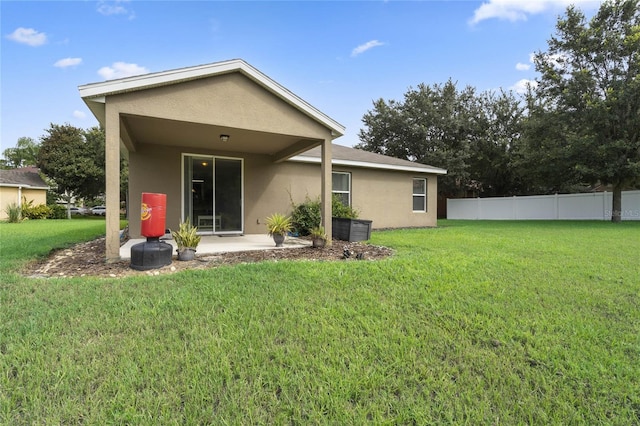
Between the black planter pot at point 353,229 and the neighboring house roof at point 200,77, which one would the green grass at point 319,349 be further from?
the black planter pot at point 353,229

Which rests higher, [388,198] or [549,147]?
[549,147]

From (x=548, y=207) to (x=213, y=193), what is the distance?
19358 millimetres

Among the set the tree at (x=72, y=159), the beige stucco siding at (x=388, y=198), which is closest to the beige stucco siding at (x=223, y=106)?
the beige stucco siding at (x=388, y=198)

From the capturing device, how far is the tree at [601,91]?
45.8 ft

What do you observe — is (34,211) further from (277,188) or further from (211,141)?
(211,141)

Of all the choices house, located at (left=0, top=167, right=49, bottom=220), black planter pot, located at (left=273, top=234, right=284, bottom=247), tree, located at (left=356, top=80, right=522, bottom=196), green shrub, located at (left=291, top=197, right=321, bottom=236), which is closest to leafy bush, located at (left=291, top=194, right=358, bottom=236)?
green shrub, located at (left=291, top=197, right=321, bottom=236)

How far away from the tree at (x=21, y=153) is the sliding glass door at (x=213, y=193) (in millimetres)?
51707

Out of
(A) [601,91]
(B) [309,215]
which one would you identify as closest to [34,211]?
A: (B) [309,215]

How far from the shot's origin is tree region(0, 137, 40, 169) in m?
45.5

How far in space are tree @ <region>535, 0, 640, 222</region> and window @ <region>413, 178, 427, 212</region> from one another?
7.21 m

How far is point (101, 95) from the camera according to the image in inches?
201

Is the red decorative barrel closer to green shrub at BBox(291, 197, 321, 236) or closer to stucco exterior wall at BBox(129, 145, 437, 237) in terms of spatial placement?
stucco exterior wall at BBox(129, 145, 437, 237)

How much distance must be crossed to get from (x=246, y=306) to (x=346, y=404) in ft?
5.22

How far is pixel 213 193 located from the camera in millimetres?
9320
